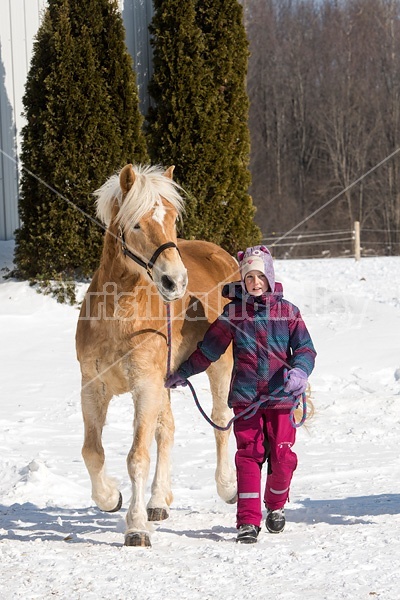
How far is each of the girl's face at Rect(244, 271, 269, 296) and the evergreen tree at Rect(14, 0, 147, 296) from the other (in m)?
6.35

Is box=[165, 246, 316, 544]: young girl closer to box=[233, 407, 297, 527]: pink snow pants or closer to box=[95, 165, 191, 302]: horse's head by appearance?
box=[233, 407, 297, 527]: pink snow pants

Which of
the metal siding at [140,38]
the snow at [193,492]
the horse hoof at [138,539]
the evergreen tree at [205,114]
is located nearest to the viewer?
the snow at [193,492]

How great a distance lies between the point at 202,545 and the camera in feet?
13.1

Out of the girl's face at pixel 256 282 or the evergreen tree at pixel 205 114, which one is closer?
the girl's face at pixel 256 282

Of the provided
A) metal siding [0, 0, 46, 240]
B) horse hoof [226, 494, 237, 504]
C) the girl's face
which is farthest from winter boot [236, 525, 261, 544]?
metal siding [0, 0, 46, 240]

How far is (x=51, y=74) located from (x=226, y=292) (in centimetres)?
687

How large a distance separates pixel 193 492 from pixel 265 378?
4.83 feet

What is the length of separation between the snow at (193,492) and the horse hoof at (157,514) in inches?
2.1

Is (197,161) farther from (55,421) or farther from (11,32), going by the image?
(55,421)

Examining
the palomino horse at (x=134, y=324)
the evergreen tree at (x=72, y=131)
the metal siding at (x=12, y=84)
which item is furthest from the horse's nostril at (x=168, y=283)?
the metal siding at (x=12, y=84)

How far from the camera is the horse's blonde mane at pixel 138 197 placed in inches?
170

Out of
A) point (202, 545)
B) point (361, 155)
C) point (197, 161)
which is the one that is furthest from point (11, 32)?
point (361, 155)

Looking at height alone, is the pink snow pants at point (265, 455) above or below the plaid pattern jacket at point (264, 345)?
below

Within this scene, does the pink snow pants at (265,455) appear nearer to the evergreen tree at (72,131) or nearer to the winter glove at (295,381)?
the winter glove at (295,381)
